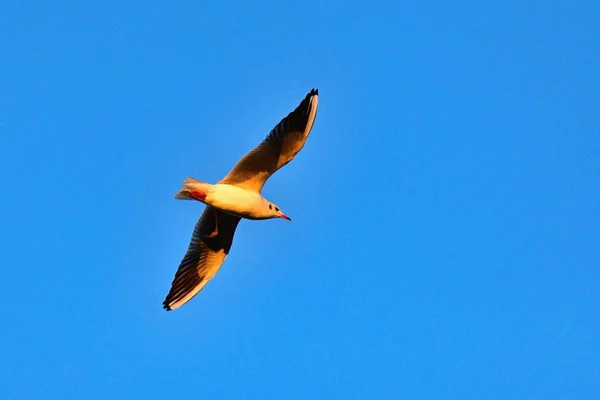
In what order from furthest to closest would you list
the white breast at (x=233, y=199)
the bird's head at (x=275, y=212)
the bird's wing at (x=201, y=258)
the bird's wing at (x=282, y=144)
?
1. the bird's wing at (x=201, y=258)
2. the bird's head at (x=275, y=212)
3. the white breast at (x=233, y=199)
4. the bird's wing at (x=282, y=144)

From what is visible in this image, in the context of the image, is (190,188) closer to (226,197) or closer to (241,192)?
(226,197)

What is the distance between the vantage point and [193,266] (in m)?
18.6

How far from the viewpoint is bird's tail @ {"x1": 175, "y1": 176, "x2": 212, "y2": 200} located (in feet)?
54.3

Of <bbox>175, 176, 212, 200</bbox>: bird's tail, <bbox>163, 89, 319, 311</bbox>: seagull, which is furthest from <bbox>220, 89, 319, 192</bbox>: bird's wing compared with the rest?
<bbox>175, 176, 212, 200</bbox>: bird's tail

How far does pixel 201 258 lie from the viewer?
18562 millimetres

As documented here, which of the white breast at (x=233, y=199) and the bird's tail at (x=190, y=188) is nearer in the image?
the bird's tail at (x=190, y=188)

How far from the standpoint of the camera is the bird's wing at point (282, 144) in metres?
16.5

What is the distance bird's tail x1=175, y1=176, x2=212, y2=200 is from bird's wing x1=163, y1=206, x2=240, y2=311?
5.33 ft

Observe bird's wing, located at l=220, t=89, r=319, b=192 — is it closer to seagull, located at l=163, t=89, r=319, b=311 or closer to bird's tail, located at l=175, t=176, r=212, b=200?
seagull, located at l=163, t=89, r=319, b=311

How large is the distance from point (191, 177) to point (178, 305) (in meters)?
2.77

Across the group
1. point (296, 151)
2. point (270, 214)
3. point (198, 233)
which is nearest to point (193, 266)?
point (198, 233)

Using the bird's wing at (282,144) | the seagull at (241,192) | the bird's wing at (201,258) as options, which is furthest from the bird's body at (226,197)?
the bird's wing at (201,258)

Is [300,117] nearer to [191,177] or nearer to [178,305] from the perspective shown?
[191,177]

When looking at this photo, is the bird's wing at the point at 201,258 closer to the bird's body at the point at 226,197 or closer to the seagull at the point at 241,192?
the seagull at the point at 241,192
